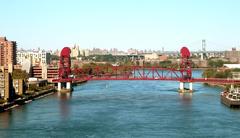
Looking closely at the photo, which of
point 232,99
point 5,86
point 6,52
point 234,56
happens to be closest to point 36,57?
point 6,52

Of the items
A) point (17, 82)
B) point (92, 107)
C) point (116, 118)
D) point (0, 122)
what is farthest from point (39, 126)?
point (17, 82)

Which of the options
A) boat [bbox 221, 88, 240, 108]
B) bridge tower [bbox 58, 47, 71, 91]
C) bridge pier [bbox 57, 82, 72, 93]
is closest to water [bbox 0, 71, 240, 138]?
boat [bbox 221, 88, 240, 108]

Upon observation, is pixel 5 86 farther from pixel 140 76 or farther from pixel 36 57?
pixel 36 57

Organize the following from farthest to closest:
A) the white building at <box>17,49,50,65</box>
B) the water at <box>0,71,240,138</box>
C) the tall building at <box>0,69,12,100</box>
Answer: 1. the white building at <box>17,49,50,65</box>
2. the tall building at <box>0,69,12,100</box>
3. the water at <box>0,71,240,138</box>

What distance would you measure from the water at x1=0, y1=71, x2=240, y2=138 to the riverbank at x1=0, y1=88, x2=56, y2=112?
1.20 feet

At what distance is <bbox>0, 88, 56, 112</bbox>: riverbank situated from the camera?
57.2 feet

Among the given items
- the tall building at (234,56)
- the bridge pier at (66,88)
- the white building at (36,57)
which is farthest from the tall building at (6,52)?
the tall building at (234,56)

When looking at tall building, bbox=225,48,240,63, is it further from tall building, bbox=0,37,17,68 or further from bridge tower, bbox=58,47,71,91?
bridge tower, bbox=58,47,71,91

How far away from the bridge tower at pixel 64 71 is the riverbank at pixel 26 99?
67 centimetres

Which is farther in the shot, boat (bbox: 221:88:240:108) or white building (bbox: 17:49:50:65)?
white building (bbox: 17:49:50:65)

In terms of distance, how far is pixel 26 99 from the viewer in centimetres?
2045

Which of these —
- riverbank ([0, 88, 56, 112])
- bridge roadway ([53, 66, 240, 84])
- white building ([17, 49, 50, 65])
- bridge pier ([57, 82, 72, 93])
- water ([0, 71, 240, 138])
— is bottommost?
water ([0, 71, 240, 138])

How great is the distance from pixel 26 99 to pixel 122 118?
6387 millimetres

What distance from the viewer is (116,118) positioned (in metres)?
15.2
